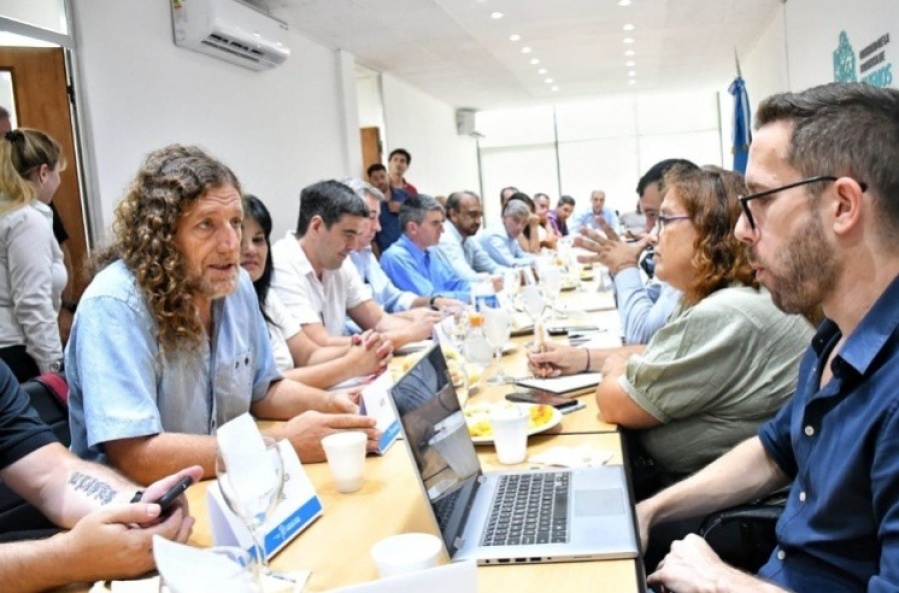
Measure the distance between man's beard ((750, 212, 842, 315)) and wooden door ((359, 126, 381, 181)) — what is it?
8.69 m

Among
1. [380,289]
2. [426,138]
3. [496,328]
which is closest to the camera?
[496,328]

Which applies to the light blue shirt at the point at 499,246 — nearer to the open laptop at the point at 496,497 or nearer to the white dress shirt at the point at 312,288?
the white dress shirt at the point at 312,288

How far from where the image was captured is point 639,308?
281 centimetres

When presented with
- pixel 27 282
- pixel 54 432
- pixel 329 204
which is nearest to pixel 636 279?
pixel 329 204

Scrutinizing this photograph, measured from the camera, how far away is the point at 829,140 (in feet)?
3.83

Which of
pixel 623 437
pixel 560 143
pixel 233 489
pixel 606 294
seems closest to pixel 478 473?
pixel 623 437

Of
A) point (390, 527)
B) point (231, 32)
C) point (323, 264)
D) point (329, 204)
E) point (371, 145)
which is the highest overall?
point (231, 32)

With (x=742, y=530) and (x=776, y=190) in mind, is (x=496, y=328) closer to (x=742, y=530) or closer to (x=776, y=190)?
(x=742, y=530)

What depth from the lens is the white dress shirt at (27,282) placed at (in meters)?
3.35

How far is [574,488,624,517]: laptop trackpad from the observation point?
1.32 meters

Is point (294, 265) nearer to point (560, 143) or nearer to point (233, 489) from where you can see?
point (233, 489)

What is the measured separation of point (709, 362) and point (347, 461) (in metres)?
0.81

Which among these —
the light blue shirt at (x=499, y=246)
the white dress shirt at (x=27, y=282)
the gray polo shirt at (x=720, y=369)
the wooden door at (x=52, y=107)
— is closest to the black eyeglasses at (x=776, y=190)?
the gray polo shirt at (x=720, y=369)

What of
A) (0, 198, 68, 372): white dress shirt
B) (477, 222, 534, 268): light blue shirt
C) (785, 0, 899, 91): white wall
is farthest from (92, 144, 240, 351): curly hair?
(477, 222, 534, 268): light blue shirt
